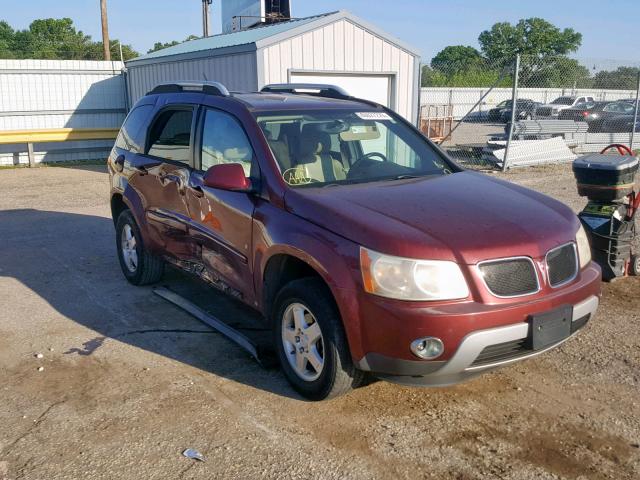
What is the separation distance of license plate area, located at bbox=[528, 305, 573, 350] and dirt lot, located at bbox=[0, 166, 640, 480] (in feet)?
1.68

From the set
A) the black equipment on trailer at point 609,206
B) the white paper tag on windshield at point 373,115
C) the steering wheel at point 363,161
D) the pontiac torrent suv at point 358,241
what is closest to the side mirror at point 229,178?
the pontiac torrent suv at point 358,241

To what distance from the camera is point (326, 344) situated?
372 cm

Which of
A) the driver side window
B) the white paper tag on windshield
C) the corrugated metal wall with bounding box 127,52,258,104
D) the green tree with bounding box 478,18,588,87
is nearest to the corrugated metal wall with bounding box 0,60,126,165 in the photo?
the corrugated metal wall with bounding box 127,52,258,104

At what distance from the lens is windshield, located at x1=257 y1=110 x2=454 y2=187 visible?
4.48 meters

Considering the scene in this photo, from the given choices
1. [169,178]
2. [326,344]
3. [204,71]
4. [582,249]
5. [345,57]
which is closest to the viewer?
[326,344]

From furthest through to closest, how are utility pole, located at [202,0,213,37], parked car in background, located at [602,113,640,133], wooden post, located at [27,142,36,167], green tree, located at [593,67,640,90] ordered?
utility pole, located at [202,0,213,37]
parked car in background, located at [602,113,640,133]
green tree, located at [593,67,640,90]
wooden post, located at [27,142,36,167]

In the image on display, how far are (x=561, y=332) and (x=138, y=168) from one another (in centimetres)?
402

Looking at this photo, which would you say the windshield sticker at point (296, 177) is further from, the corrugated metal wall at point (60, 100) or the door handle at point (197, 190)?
the corrugated metal wall at point (60, 100)

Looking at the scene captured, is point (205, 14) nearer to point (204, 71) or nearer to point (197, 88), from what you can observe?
point (204, 71)

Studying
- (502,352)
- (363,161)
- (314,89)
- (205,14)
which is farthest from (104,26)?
(502,352)

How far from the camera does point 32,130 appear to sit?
666 inches

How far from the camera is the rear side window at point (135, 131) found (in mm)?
6125

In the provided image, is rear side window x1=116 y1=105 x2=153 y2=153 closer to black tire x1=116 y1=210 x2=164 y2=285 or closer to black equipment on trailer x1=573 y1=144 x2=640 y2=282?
black tire x1=116 y1=210 x2=164 y2=285

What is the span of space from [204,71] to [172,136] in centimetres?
839
